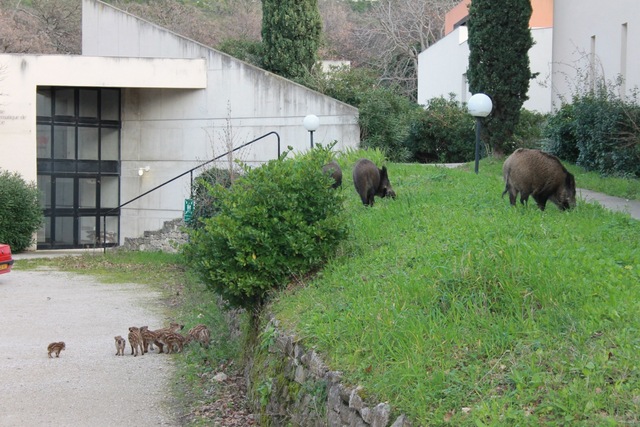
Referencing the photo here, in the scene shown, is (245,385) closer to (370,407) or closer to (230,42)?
(370,407)

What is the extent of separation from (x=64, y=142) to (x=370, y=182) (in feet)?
63.2

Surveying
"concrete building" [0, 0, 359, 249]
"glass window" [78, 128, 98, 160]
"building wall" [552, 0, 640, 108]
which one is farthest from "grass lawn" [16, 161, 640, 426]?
"glass window" [78, 128, 98, 160]

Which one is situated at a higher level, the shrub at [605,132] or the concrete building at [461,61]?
the concrete building at [461,61]

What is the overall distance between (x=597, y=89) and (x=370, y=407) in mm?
18146

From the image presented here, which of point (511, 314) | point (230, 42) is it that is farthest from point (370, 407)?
point (230, 42)

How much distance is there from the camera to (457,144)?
2598 centimetres

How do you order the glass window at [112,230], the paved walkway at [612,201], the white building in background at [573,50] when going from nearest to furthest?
the paved walkway at [612,201] → the white building in background at [573,50] → the glass window at [112,230]

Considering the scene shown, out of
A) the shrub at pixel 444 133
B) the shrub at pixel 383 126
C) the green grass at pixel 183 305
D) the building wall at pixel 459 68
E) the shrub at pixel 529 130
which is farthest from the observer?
the building wall at pixel 459 68

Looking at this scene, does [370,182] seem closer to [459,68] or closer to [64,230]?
[64,230]

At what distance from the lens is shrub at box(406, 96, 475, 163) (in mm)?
25844

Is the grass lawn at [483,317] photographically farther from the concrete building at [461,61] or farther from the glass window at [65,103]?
the glass window at [65,103]

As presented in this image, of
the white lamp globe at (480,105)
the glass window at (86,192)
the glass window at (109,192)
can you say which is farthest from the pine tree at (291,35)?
the white lamp globe at (480,105)

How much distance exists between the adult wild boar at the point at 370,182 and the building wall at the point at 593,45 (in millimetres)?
9927

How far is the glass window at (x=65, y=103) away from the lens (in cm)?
2923
